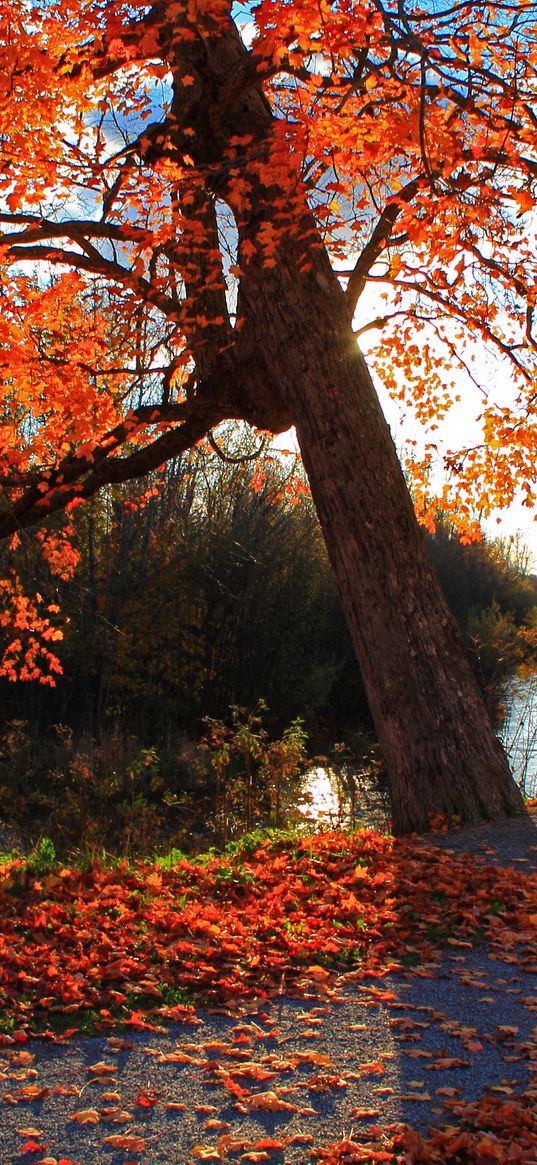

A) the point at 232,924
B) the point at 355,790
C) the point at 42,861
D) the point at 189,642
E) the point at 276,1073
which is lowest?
the point at 276,1073

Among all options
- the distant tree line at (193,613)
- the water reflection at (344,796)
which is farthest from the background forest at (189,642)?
the water reflection at (344,796)

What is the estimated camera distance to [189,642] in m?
19.5

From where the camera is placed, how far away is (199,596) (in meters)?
19.7

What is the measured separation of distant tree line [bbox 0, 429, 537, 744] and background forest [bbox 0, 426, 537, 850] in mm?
31

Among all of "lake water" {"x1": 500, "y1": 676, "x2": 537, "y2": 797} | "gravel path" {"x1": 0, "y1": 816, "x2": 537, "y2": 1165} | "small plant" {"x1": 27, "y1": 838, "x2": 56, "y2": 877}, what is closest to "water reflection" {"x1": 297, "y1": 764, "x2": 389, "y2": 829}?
"lake water" {"x1": 500, "y1": 676, "x2": 537, "y2": 797}

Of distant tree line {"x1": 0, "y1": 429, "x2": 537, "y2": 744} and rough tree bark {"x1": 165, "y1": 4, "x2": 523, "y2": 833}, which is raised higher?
distant tree line {"x1": 0, "y1": 429, "x2": 537, "y2": 744}

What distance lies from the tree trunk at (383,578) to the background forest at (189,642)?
690cm

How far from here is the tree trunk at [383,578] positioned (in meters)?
8.34

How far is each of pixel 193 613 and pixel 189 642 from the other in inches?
21.4

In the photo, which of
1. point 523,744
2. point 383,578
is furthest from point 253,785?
point 383,578

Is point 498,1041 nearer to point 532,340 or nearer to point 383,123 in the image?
point 383,123

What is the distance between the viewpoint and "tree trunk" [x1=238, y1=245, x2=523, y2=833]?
328 inches

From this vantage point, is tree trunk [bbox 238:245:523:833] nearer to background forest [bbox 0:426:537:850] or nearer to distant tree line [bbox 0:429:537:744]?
background forest [bbox 0:426:537:850]

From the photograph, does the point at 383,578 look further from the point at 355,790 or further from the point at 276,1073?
the point at 355,790
